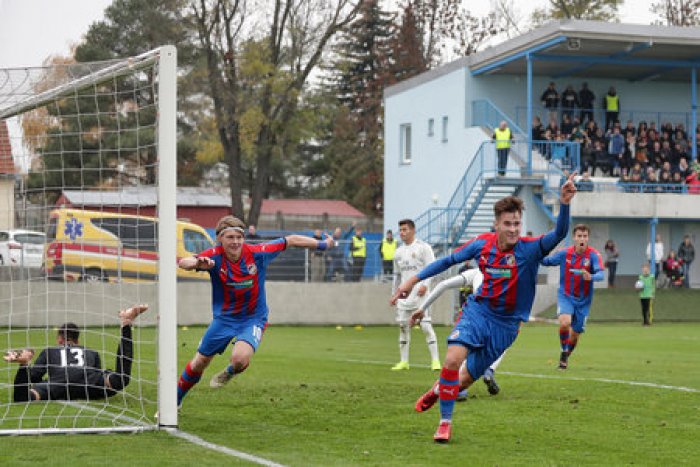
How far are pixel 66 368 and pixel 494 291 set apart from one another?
4615 mm

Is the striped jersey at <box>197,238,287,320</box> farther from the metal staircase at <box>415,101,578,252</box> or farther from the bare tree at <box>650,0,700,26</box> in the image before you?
the bare tree at <box>650,0,700,26</box>

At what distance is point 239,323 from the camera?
11531 millimetres

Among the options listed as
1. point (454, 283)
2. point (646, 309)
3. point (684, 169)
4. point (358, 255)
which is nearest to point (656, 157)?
point (684, 169)

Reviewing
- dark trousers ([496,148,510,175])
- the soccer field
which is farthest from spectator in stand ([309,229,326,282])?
the soccer field

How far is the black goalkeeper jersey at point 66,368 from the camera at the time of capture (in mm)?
12141

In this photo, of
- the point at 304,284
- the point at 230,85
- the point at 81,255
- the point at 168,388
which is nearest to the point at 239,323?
the point at 168,388

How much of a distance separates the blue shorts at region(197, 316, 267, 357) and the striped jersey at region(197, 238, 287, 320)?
2.8 inches

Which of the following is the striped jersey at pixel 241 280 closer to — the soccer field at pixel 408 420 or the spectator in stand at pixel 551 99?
the soccer field at pixel 408 420

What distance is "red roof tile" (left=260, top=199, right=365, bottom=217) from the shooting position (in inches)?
2965

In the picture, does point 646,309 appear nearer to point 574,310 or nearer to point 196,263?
point 574,310

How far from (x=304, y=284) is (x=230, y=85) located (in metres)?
20.8

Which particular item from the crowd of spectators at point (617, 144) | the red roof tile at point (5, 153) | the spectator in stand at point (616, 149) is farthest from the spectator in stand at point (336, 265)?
the red roof tile at point (5, 153)

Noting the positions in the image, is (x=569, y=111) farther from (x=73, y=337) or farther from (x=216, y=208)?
(x=73, y=337)

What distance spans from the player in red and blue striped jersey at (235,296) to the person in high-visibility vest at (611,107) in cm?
3258
